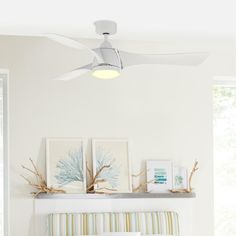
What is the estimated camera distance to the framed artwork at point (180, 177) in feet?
13.3

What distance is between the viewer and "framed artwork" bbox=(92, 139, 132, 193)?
394cm

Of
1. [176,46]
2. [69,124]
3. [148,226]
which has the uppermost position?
[176,46]

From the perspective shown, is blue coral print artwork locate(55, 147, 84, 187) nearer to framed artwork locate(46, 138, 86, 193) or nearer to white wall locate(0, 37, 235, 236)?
framed artwork locate(46, 138, 86, 193)

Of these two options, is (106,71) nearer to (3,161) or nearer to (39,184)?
(39,184)

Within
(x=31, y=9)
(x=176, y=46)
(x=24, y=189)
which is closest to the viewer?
(x=31, y=9)

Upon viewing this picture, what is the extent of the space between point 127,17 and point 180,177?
4.62ft

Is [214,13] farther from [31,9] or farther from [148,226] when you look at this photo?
[148,226]

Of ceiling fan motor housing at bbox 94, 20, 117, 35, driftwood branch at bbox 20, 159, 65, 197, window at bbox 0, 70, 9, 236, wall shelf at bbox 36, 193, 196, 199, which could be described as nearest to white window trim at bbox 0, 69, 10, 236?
window at bbox 0, 70, 9, 236

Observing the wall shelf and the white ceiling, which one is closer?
the white ceiling

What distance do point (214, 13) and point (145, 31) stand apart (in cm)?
62

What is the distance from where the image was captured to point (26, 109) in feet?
12.9

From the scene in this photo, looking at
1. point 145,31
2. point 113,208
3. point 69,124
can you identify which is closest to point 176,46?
point 145,31

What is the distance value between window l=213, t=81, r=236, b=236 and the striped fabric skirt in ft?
1.72

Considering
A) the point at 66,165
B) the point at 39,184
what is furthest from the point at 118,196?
the point at 39,184
